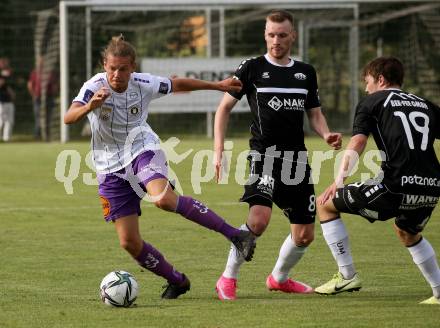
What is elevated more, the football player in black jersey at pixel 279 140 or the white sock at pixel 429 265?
the football player in black jersey at pixel 279 140

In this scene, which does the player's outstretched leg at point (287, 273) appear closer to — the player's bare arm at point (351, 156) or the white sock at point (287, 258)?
the white sock at point (287, 258)

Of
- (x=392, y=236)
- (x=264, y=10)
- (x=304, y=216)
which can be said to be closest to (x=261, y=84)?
(x=304, y=216)

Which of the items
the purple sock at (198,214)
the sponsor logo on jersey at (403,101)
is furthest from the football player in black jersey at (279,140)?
the sponsor logo on jersey at (403,101)

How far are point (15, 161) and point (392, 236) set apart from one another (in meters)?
11.7

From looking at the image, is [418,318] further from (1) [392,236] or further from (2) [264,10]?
(2) [264,10]

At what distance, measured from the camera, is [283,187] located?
802 cm

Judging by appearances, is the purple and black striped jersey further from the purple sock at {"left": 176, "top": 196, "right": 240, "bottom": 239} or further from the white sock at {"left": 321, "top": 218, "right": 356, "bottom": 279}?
the white sock at {"left": 321, "top": 218, "right": 356, "bottom": 279}

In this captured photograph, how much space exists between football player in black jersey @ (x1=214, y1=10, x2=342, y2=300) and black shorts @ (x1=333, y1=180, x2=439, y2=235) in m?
0.50

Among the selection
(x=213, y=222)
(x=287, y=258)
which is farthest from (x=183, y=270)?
(x=213, y=222)

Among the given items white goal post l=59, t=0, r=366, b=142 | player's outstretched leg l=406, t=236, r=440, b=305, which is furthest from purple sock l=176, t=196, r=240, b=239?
white goal post l=59, t=0, r=366, b=142

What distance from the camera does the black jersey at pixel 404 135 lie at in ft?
24.1

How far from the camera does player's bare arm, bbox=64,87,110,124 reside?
282 inches

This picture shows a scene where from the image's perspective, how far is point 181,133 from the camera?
27.2 m

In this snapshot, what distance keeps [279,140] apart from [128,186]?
3.86 feet
